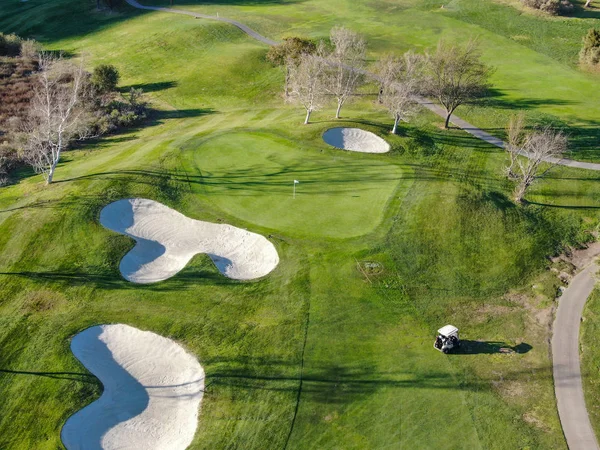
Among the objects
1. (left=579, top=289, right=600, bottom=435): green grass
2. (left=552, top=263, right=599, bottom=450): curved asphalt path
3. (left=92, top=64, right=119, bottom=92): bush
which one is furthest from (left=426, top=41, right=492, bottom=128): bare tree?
(left=92, top=64, right=119, bottom=92): bush

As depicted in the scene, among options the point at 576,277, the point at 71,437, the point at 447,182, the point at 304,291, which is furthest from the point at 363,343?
the point at 447,182

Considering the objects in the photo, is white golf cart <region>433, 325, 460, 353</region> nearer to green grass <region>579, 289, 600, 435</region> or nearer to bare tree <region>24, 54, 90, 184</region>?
green grass <region>579, 289, 600, 435</region>

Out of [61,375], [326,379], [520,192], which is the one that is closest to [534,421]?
[326,379]

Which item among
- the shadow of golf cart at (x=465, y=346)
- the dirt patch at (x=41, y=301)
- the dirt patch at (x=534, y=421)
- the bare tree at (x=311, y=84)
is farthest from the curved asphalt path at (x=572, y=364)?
the bare tree at (x=311, y=84)

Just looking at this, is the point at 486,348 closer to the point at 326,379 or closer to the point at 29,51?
the point at 326,379

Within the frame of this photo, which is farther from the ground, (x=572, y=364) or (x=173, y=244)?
(x=173, y=244)

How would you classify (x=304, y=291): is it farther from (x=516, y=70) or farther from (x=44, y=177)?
(x=516, y=70)
